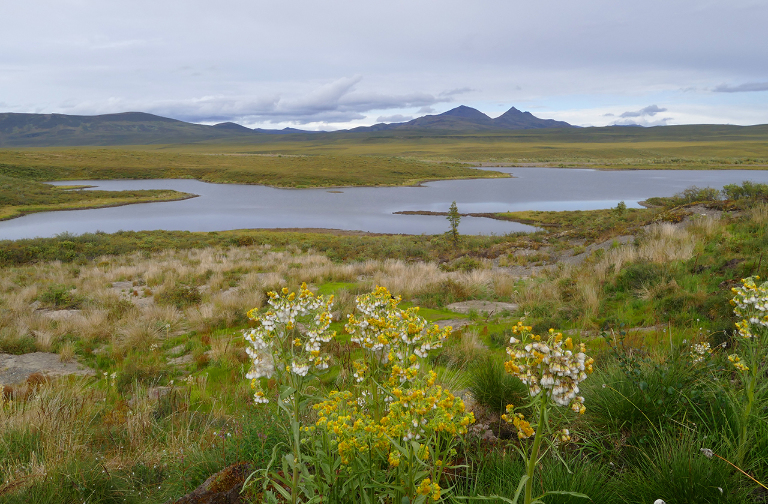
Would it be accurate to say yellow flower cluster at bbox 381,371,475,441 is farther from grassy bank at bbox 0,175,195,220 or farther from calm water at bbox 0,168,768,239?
grassy bank at bbox 0,175,195,220

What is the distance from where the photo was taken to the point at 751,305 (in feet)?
9.08

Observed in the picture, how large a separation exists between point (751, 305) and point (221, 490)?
3.53m

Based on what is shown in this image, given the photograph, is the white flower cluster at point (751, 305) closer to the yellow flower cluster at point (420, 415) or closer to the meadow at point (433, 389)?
the meadow at point (433, 389)

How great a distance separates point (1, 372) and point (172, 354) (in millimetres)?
2208

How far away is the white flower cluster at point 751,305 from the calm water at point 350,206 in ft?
92.2

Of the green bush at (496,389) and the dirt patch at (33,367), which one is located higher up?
the green bush at (496,389)

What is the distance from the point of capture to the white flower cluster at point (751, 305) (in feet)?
8.32

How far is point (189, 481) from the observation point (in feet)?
9.86

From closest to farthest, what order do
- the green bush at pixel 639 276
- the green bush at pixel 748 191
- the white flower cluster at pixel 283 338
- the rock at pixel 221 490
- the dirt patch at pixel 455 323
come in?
1. the white flower cluster at pixel 283 338
2. the rock at pixel 221 490
3. the dirt patch at pixel 455 323
4. the green bush at pixel 639 276
5. the green bush at pixel 748 191

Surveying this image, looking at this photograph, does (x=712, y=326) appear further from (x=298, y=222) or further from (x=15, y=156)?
(x=15, y=156)

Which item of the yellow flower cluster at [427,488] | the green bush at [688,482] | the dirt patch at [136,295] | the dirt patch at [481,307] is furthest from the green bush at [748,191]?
the dirt patch at [136,295]

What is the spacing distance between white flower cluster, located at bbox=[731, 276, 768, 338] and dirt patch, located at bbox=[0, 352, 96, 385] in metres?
7.41

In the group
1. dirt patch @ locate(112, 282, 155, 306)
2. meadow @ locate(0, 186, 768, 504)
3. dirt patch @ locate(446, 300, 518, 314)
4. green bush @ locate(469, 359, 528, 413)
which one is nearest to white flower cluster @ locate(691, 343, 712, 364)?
meadow @ locate(0, 186, 768, 504)

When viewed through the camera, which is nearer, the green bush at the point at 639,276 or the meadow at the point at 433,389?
the meadow at the point at 433,389
